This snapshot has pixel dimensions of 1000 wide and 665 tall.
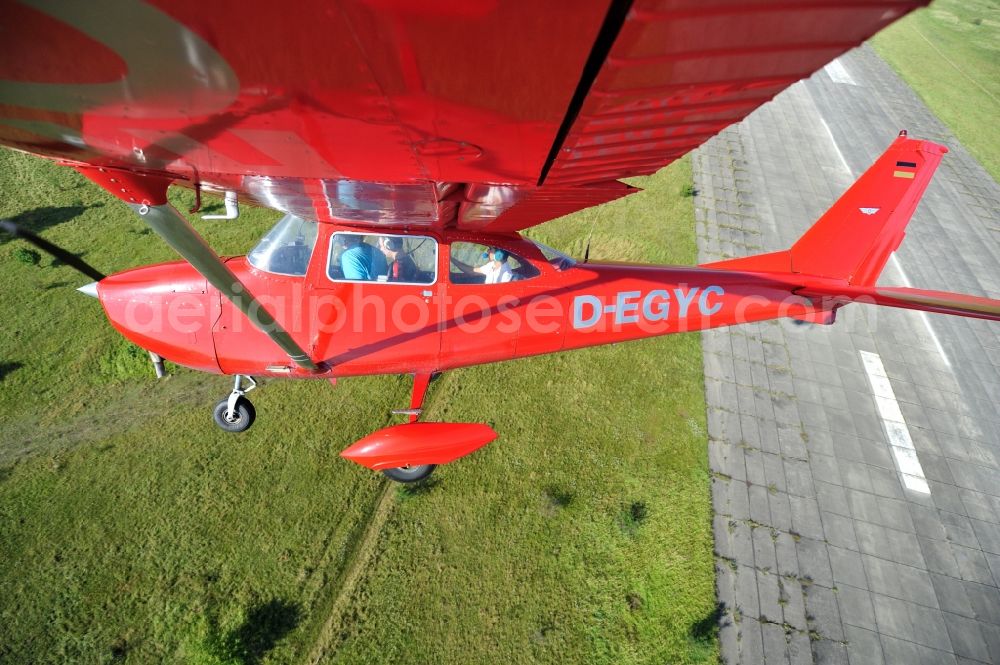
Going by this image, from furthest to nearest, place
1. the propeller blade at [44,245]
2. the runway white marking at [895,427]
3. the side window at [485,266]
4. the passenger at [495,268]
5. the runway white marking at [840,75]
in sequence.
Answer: the runway white marking at [840,75]
the runway white marking at [895,427]
the passenger at [495,268]
the side window at [485,266]
the propeller blade at [44,245]

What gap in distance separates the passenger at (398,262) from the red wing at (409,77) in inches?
109

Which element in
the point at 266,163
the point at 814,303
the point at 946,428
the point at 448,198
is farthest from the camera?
the point at 946,428

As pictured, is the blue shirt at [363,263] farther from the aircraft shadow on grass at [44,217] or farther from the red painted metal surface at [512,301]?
the aircraft shadow on grass at [44,217]

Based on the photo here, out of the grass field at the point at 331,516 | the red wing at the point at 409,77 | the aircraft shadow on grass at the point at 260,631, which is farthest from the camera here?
the grass field at the point at 331,516

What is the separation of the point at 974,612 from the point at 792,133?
12203mm

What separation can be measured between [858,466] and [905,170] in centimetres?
363

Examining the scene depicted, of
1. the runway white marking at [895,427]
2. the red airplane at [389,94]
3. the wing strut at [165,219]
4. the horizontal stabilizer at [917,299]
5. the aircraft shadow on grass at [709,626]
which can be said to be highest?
the red airplane at [389,94]

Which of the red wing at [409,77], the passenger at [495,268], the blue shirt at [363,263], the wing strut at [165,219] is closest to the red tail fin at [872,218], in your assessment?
the passenger at [495,268]

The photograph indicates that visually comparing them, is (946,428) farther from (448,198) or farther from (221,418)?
(221,418)

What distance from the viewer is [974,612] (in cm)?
475

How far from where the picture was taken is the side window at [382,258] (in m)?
4.57

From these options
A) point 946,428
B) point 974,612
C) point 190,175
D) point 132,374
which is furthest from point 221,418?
point 946,428

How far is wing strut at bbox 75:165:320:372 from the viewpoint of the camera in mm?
2211

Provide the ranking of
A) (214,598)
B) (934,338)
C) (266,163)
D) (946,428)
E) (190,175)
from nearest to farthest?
(266,163), (190,175), (214,598), (946,428), (934,338)
